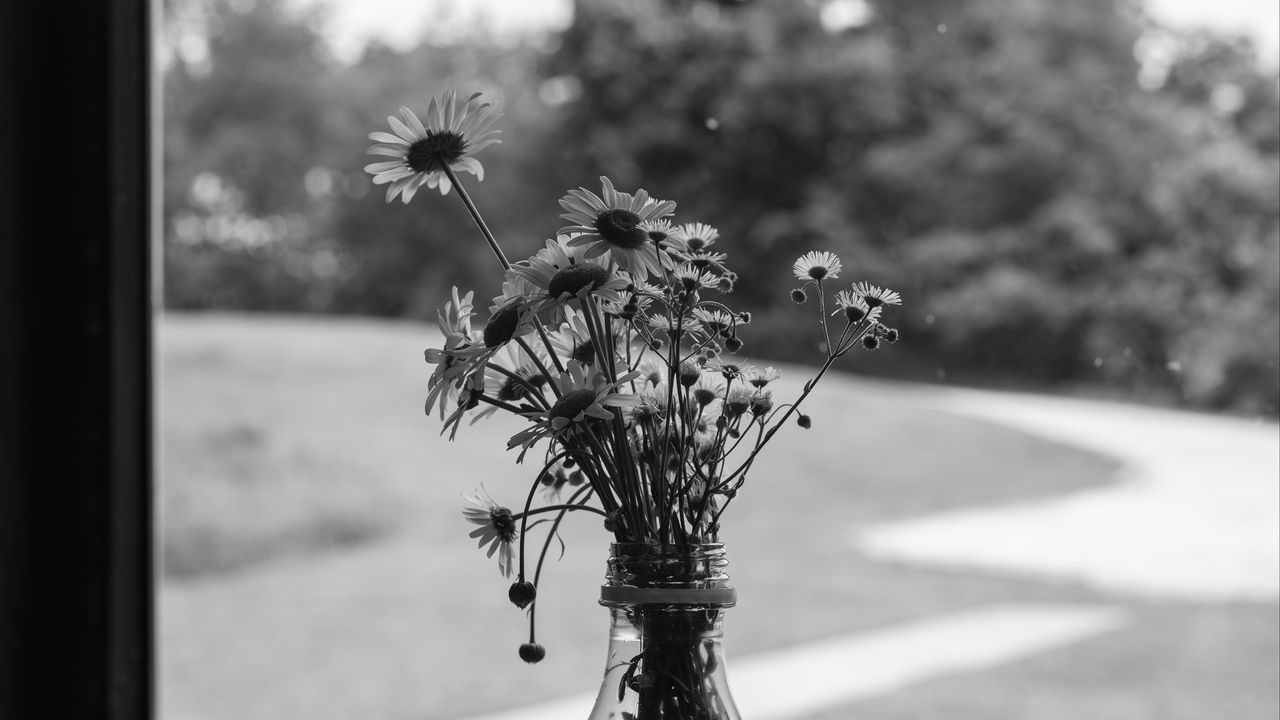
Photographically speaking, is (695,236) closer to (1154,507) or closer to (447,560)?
(1154,507)

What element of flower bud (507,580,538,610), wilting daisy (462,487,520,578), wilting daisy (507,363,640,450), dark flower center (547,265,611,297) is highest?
dark flower center (547,265,611,297)

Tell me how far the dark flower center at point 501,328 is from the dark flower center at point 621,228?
0.21 feet

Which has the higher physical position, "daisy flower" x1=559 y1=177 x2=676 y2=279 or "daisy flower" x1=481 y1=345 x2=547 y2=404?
"daisy flower" x1=559 y1=177 x2=676 y2=279

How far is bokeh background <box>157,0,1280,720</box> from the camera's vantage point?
45.0 inches

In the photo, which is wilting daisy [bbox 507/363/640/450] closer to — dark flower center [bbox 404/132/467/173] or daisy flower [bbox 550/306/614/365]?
daisy flower [bbox 550/306/614/365]

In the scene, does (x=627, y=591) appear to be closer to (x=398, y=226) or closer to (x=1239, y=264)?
(x=1239, y=264)

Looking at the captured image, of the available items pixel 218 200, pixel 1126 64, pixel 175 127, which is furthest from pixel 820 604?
pixel 175 127

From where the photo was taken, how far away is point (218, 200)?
Result: 7.60ft

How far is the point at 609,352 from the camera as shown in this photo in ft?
2.06

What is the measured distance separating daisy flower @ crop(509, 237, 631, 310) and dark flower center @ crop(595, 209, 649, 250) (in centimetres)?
2

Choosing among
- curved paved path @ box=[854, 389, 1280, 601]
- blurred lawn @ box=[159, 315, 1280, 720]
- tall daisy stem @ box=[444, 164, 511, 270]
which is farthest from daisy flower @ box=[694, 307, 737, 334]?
curved paved path @ box=[854, 389, 1280, 601]

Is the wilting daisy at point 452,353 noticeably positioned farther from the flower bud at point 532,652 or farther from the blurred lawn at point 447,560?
the blurred lawn at point 447,560

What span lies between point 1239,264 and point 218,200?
5.98 ft

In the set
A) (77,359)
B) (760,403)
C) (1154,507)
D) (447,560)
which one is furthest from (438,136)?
(447,560)
